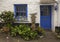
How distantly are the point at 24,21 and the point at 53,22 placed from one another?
8.15 feet

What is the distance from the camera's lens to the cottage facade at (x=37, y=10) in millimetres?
18172

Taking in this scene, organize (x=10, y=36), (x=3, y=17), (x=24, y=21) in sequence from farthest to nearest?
(x=24, y=21) < (x=3, y=17) < (x=10, y=36)

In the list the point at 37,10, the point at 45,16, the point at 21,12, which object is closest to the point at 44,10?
the point at 45,16

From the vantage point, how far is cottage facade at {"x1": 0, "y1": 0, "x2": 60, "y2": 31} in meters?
18.2

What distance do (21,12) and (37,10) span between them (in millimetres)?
1412

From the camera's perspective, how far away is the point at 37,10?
1844 cm

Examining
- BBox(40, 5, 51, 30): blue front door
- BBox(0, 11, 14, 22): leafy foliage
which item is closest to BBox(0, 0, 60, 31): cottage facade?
BBox(40, 5, 51, 30): blue front door

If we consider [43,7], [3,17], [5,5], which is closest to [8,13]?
[3,17]

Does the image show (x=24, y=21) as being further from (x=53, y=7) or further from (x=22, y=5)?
(x=53, y=7)

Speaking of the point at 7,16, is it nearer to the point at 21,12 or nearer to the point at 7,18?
the point at 7,18

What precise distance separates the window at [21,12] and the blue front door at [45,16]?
1.48m

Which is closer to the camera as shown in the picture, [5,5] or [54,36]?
[54,36]

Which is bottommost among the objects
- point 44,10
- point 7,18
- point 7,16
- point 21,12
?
point 7,18

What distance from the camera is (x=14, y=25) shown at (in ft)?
58.9
